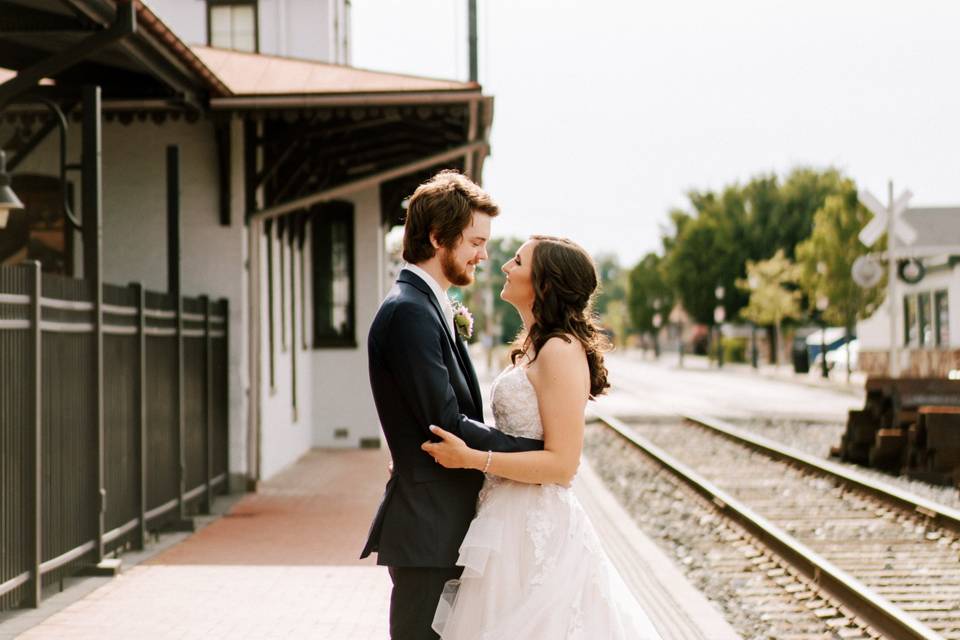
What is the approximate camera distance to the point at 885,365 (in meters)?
42.5

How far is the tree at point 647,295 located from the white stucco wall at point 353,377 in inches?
3324

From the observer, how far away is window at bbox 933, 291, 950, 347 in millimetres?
41406

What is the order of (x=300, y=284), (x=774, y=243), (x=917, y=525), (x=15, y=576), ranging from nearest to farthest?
(x=15, y=576) → (x=917, y=525) → (x=300, y=284) → (x=774, y=243)

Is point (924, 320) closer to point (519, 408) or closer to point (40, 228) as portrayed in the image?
point (40, 228)

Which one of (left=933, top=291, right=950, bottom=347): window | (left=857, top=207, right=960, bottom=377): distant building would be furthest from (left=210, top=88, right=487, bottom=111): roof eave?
(left=933, top=291, right=950, bottom=347): window

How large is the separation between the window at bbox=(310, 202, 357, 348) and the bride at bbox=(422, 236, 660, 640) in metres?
14.3

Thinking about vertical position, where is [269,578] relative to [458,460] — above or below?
below

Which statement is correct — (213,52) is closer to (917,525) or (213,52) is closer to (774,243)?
(917,525)

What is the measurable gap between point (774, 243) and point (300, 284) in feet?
200

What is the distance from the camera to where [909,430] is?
15.0 m

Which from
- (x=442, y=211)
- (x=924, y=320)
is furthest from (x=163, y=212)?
(x=924, y=320)

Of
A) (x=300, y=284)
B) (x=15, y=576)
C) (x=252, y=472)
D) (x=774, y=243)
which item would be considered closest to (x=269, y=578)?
(x=15, y=576)

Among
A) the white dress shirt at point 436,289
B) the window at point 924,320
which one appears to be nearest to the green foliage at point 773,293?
the window at point 924,320

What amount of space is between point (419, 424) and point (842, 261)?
143 feet
